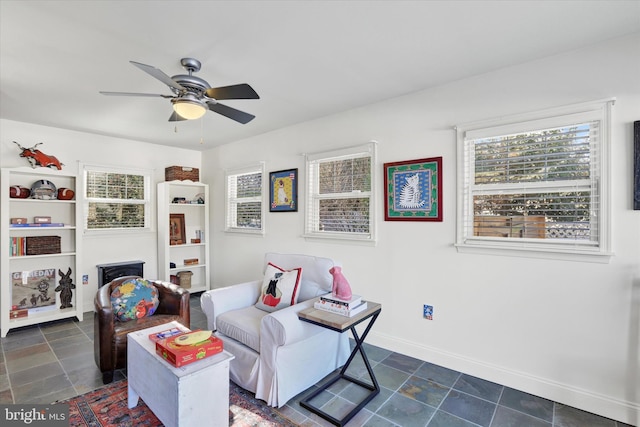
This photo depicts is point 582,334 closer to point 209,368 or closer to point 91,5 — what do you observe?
point 209,368

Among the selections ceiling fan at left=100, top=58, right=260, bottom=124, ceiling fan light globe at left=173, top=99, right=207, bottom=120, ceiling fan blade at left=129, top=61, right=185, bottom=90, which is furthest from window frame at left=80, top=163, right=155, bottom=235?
ceiling fan blade at left=129, top=61, right=185, bottom=90

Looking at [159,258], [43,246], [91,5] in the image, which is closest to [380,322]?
[91,5]

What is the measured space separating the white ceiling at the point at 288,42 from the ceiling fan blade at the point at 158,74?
29cm

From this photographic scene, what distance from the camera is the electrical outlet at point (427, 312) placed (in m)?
2.78

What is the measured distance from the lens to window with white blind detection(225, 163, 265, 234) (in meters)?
4.46

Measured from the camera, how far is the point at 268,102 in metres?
3.15

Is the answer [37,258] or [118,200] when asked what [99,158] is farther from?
[37,258]

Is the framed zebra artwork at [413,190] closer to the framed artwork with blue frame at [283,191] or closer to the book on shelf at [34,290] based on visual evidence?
the framed artwork with blue frame at [283,191]

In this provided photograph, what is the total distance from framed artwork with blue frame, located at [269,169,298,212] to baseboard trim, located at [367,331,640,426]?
1899 mm

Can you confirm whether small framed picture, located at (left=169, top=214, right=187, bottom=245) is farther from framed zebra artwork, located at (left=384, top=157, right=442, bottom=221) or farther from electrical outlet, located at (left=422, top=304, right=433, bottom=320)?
electrical outlet, located at (left=422, top=304, right=433, bottom=320)

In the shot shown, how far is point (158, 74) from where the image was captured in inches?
71.3

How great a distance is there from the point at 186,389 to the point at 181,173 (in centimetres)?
384

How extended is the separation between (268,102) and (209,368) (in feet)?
8.06

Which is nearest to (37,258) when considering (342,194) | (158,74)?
(158,74)
